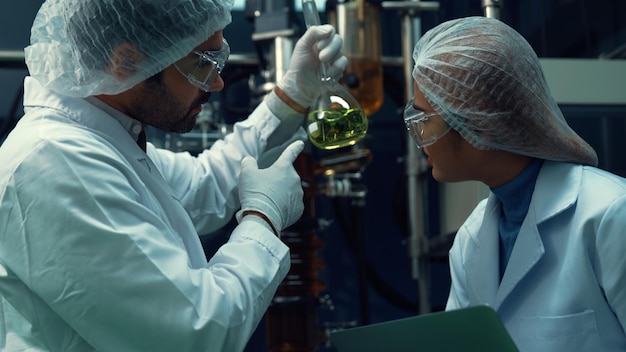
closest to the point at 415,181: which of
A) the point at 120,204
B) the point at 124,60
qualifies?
the point at 124,60

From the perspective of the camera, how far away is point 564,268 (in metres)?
1.38

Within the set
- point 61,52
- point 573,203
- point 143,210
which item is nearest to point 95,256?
point 143,210

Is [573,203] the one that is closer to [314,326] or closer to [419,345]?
[419,345]

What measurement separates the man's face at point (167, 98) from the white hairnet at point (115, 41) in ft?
0.12

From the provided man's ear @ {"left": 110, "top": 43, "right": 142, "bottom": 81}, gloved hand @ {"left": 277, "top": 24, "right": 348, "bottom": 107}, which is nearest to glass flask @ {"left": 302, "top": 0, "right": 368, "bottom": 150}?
gloved hand @ {"left": 277, "top": 24, "right": 348, "bottom": 107}

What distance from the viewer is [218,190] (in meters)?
1.88

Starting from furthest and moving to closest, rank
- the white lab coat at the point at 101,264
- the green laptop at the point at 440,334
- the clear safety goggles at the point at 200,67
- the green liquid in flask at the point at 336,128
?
the green liquid in flask at the point at 336,128, the clear safety goggles at the point at 200,67, the white lab coat at the point at 101,264, the green laptop at the point at 440,334

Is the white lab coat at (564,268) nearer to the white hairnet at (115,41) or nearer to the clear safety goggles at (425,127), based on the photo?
the clear safety goggles at (425,127)

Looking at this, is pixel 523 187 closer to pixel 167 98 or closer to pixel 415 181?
pixel 167 98

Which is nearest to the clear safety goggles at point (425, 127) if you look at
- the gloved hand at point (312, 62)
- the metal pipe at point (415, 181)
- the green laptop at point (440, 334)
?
the gloved hand at point (312, 62)

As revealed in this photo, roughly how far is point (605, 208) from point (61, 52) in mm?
950

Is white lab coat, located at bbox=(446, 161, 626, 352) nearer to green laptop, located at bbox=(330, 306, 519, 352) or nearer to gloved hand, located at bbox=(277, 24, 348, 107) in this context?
green laptop, located at bbox=(330, 306, 519, 352)

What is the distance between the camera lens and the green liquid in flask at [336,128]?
5.47 ft

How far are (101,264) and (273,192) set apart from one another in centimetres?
36
